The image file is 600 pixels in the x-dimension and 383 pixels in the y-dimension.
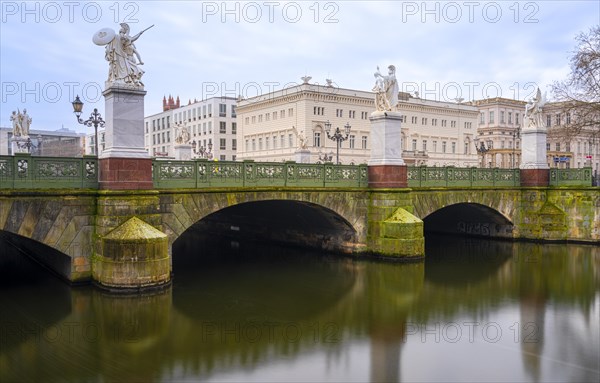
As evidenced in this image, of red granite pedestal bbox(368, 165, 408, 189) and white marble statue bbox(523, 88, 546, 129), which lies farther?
white marble statue bbox(523, 88, 546, 129)

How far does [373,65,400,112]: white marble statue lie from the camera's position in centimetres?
2428

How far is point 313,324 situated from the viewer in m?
15.4

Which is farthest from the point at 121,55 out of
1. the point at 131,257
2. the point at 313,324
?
the point at 313,324

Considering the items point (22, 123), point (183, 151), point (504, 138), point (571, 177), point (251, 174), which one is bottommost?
point (571, 177)

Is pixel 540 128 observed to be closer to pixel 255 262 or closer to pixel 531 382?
pixel 255 262

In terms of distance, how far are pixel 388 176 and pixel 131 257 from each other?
39.3ft

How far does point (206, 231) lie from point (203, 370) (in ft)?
79.0

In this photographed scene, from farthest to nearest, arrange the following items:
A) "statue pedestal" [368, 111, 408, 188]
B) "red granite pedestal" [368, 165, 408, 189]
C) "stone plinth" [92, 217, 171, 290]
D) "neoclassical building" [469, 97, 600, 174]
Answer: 1. "neoclassical building" [469, 97, 600, 174]
2. "red granite pedestal" [368, 165, 408, 189]
3. "statue pedestal" [368, 111, 408, 188]
4. "stone plinth" [92, 217, 171, 290]

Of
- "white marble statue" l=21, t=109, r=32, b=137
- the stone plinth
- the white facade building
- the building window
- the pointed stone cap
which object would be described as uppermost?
the white facade building

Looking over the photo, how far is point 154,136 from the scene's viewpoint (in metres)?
99.3

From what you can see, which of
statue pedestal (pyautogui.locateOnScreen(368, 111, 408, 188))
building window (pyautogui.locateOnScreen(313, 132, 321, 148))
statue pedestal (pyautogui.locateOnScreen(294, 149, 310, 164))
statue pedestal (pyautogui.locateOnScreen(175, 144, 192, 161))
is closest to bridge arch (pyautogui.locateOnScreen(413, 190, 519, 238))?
statue pedestal (pyautogui.locateOnScreen(368, 111, 408, 188))

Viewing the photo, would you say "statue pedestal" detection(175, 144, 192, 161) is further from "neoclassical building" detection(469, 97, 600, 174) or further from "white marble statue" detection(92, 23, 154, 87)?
"neoclassical building" detection(469, 97, 600, 174)

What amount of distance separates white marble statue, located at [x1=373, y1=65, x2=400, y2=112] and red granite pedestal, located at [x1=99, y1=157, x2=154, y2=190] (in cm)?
1105

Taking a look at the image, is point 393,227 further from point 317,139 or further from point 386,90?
point 317,139
